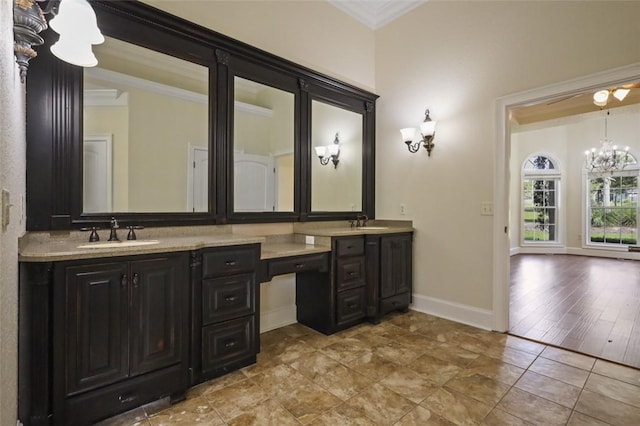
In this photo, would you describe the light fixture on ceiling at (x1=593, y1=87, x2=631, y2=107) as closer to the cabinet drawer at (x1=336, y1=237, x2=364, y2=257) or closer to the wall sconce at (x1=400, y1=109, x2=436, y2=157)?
the wall sconce at (x1=400, y1=109, x2=436, y2=157)

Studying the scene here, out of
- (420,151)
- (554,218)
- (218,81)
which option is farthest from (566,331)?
(554,218)

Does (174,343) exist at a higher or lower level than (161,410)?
higher

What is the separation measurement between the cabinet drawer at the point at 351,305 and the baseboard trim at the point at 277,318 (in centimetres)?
53

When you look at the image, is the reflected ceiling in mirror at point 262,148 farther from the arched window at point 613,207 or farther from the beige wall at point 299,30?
the arched window at point 613,207

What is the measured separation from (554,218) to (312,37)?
833 cm

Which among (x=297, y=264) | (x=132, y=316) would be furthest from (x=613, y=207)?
(x=132, y=316)

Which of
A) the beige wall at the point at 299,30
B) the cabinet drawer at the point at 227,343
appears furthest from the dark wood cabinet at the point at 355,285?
the beige wall at the point at 299,30

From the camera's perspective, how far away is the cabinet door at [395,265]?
324 cm

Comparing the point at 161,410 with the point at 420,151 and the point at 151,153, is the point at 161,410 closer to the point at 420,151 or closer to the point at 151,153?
the point at 151,153

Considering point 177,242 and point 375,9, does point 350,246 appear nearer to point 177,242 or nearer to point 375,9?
point 177,242

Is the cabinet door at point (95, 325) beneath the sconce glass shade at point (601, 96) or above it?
beneath

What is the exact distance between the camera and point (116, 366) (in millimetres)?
1688

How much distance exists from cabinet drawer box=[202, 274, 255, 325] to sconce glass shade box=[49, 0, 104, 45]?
4.87 ft

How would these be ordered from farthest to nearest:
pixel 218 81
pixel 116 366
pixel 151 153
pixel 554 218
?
pixel 554 218, pixel 218 81, pixel 151 153, pixel 116 366
